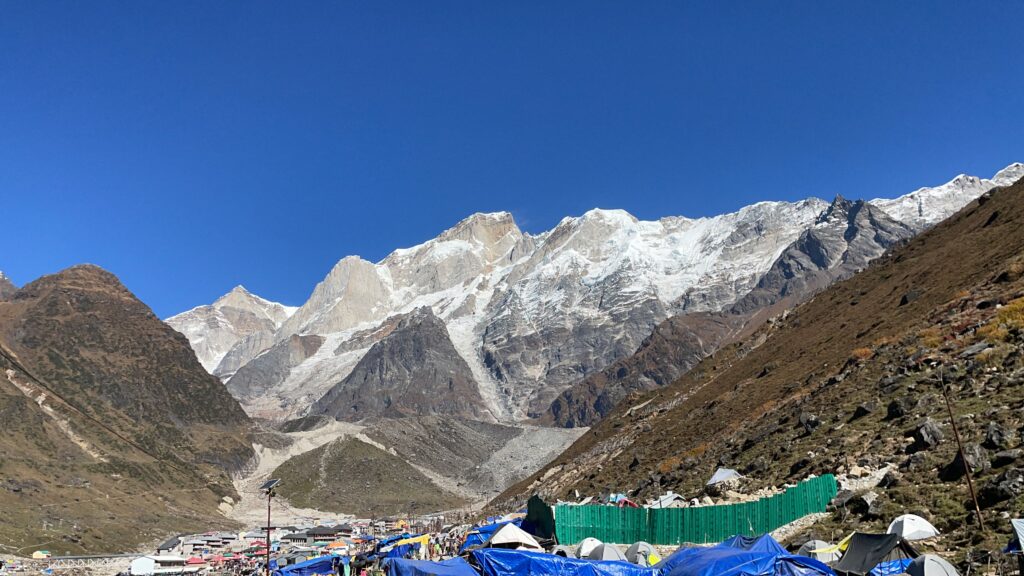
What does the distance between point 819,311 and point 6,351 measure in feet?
612

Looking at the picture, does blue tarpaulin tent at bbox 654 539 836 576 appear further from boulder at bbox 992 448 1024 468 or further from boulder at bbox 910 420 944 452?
boulder at bbox 910 420 944 452

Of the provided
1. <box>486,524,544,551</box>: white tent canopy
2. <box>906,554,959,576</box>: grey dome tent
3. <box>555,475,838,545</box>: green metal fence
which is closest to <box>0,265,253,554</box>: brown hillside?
<box>555,475,838,545</box>: green metal fence

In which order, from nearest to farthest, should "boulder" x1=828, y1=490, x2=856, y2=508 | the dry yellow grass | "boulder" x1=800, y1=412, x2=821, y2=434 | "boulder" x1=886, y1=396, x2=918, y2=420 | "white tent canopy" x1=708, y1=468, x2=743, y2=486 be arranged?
"boulder" x1=828, y1=490, x2=856, y2=508 < "boulder" x1=886, y1=396, x2=918, y2=420 < "white tent canopy" x1=708, y1=468, x2=743, y2=486 < "boulder" x1=800, y1=412, x2=821, y2=434 < the dry yellow grass

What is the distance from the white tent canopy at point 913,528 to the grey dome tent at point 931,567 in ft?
15.3

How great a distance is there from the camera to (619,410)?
137125 millimetres

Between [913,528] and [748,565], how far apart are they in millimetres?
9472

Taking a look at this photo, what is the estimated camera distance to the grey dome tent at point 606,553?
30.7m

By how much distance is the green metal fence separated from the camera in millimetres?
35250

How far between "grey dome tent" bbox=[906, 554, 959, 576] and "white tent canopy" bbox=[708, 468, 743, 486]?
25217 millimetres

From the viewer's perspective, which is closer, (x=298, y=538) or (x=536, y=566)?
(x=536, y=566)

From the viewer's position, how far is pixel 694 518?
3769 cm

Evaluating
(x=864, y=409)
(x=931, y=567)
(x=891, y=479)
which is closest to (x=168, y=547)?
(x=864, y=409)

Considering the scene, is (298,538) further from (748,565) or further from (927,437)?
(748,565)

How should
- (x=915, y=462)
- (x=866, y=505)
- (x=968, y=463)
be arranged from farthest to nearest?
(x=915, y=462), (x=866, y=505), (x=968, y=463)
